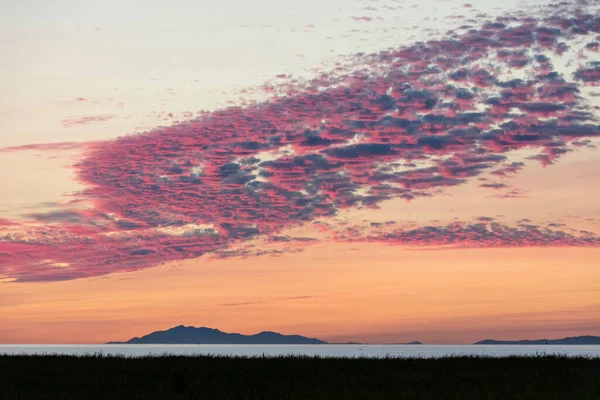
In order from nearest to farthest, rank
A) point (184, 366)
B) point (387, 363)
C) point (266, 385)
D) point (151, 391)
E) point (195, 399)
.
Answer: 1. point (195, 399)
2. point (151, 391)
3. point (266, 385)
4. point (184, 366)
5. point (387, 363)

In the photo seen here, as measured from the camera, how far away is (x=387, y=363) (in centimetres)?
4181

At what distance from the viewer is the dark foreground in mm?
27844

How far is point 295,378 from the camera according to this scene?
34.2 metres

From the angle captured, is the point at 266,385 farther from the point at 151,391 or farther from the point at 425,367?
the point at 425,367

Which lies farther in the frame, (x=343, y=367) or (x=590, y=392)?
(x=343, y=367)

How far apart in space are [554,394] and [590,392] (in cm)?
196

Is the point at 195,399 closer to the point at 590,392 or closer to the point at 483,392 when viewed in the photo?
the point at 483,392

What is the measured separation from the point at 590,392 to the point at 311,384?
1121cm

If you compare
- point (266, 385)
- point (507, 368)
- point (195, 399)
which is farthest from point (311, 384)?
point (507, 368)

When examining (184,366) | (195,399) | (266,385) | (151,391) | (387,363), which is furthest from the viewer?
(387,363)

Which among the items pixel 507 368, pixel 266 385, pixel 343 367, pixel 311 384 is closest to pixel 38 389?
pixel 266 385

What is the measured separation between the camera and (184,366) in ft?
126

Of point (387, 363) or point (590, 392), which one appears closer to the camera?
point (590, 392)

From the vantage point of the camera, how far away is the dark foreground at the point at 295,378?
91.4ft
